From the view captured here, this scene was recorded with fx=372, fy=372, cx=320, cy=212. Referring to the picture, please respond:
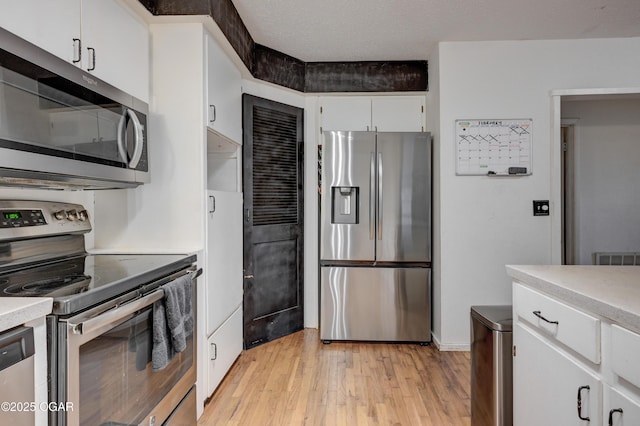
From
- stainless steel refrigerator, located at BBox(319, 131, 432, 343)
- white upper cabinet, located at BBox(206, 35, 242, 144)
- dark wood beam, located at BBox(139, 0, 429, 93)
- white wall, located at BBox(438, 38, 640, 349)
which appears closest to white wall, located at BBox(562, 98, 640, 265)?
white wall, located at BBox(438, 38, 640, 349)

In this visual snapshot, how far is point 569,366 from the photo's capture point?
110cm

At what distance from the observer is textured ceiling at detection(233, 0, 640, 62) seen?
7.84 ft

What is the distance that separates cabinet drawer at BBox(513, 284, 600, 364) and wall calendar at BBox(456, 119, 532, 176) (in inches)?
65.9

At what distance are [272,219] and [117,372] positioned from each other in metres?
2.01

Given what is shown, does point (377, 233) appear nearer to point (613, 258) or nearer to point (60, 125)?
point (60, 125)

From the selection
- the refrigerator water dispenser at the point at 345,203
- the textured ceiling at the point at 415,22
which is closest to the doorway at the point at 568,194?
the textured ceiling at the point at 415,22

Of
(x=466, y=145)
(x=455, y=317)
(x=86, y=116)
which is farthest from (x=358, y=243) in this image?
(x=86, y=116)

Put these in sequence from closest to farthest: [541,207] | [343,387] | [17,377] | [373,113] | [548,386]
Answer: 1. [17,377]
2. [548,386]
3. [343,387]
4. [541,207]
5. [373,113]

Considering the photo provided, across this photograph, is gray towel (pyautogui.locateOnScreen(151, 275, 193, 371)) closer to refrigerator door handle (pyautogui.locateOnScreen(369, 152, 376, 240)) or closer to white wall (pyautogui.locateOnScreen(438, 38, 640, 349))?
refrigerator door handle (pyautogui.locateOnScreen(369, 152, 376, 240))

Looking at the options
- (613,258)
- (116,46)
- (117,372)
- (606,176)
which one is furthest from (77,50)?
Answer: (613,258)

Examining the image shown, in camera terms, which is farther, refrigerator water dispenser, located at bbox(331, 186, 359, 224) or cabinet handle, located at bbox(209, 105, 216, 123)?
refrigerator water dispenser, located at bbox(331, 186, 359, 224)

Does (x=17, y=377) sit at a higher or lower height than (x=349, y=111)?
lower

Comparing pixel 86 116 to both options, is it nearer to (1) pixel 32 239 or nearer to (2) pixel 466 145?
(1) pixel 32 239

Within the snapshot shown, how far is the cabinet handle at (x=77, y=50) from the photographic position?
4.72ft
